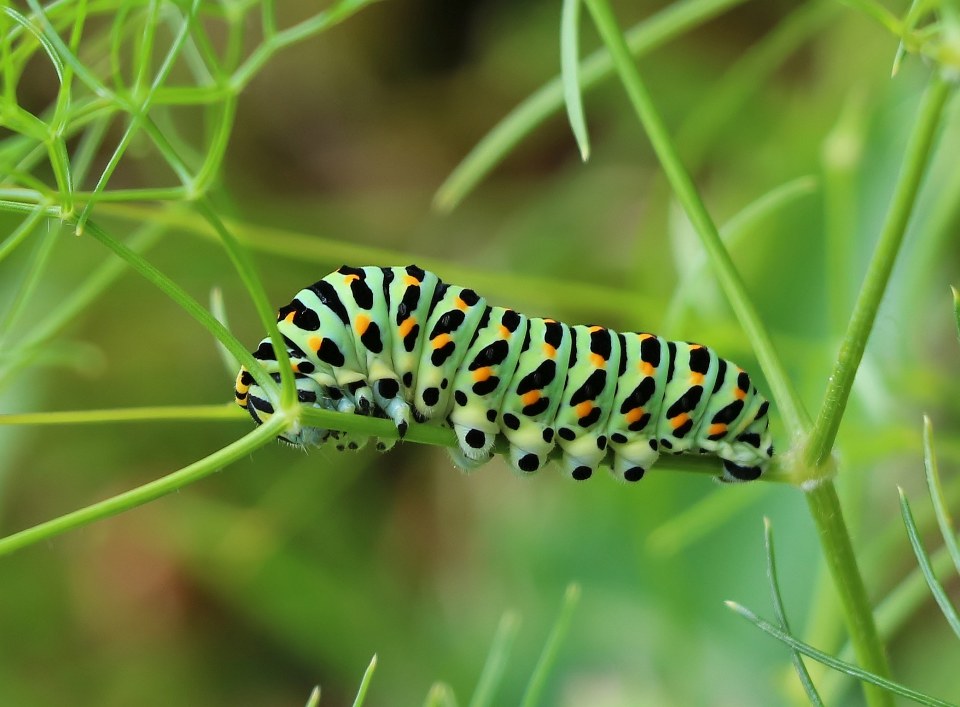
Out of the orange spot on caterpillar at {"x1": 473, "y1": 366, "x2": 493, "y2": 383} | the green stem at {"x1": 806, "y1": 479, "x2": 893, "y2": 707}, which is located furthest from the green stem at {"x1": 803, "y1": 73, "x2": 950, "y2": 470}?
the orange spot on caterpillar at {"x1": 473, "y1": 366, "x2": 493, "y2": 383}

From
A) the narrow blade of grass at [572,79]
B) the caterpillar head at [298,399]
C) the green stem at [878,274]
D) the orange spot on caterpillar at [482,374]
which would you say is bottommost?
the caterpillar head at [298,399]

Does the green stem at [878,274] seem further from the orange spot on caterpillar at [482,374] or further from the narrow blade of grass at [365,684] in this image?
the narrow blade of grass at [365,684]

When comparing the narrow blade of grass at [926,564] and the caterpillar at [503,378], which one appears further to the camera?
the caterpillar at [503,378]

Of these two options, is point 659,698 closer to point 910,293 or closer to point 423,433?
point 910,293

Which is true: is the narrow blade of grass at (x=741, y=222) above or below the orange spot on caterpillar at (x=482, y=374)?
above

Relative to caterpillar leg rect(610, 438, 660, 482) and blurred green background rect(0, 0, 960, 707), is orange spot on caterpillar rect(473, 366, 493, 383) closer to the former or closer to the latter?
caterpillar leg rect(610, 438, 660, 482)

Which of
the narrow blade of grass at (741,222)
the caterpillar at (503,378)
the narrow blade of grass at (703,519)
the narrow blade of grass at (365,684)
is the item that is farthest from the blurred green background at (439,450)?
the narrow blade of grass at (365,684)

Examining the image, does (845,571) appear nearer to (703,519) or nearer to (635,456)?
(635,456)
